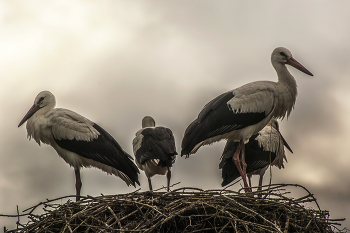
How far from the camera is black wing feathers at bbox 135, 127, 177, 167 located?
28.9 feet

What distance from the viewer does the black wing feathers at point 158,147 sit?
881cm

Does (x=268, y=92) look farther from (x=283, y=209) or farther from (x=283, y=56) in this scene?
(x=283, y=209)

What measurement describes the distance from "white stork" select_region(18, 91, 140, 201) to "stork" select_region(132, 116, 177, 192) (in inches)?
13.7

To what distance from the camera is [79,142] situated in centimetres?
871

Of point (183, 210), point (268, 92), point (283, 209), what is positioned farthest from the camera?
point (268, 92)

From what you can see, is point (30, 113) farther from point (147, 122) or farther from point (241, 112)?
point (241, 112)

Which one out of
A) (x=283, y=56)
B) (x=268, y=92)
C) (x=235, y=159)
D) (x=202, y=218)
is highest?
(x=283, y=56)

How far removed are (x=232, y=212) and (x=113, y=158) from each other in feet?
10.9

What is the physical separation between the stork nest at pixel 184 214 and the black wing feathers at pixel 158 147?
2755 mm

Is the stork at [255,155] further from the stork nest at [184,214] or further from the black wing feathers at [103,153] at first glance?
the stork nest at [184,214]

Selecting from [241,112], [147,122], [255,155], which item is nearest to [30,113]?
[147,122]

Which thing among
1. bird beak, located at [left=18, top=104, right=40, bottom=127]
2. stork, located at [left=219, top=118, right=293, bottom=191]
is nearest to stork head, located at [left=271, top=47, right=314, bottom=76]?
stork, located at [left=219, top=118, right=293, bottom=191]

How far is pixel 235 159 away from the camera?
860cm

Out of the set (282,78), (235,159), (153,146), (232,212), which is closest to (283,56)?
(282,78)
